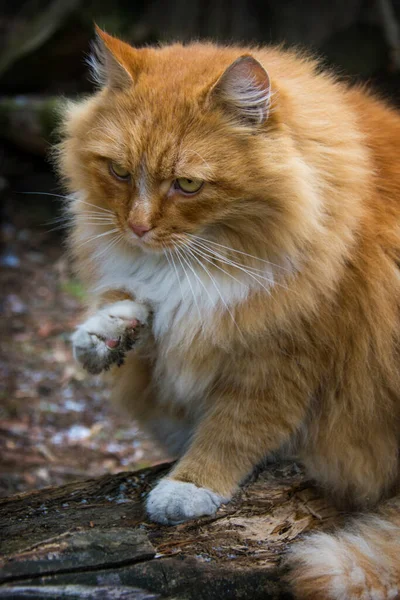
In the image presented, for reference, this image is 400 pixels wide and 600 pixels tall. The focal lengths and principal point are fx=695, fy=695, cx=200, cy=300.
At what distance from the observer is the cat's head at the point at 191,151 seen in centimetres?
214

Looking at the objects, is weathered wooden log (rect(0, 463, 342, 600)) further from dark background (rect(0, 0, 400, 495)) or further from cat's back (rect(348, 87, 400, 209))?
dark background (rect(0, 0, 400, 495))

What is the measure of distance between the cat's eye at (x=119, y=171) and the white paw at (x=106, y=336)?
1.48 feet

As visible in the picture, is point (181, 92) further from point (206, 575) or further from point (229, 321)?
point (206, 575)

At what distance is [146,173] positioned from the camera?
2.17 m

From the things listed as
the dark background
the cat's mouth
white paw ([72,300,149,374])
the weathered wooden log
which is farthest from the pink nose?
the dark background

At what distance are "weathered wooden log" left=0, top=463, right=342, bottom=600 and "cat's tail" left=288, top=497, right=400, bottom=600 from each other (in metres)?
0.13

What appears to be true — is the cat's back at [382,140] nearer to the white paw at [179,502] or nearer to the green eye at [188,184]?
the green eye at [188,184]

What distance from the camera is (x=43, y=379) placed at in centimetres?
439

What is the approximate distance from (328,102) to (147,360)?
1.15 m

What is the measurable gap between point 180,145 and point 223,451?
1.05 m

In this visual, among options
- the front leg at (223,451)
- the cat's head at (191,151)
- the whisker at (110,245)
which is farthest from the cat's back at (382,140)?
the whisker at (110,245)

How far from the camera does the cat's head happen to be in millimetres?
2141

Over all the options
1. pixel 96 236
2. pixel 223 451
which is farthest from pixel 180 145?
pixel 223 451

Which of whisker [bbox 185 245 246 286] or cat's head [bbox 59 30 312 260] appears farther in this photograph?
whisker [bbox 185 245 246 286]
